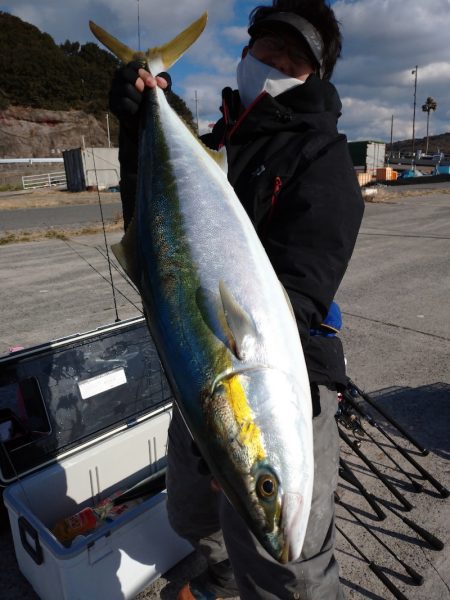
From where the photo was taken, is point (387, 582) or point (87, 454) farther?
point (87, 454)

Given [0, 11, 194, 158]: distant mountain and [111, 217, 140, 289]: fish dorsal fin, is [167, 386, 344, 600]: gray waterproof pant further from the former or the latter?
[0, 11, 194, 158]: distant mountain

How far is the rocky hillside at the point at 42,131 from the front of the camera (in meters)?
54.6

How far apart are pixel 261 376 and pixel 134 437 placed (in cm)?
149

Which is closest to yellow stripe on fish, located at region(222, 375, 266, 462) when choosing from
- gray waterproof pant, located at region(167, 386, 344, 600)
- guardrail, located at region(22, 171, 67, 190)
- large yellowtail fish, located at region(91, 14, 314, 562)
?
large yellowtail fish, located at region(91, 14, 314, 562)

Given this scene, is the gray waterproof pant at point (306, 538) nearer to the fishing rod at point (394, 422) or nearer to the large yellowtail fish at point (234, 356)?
the large yellowtail fish at point (234, 356)

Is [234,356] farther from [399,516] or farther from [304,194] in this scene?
[399,516]

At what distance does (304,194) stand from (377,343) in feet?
11.6

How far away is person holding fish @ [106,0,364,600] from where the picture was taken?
3.79 feet

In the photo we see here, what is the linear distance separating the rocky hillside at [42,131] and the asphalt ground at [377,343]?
165 feet

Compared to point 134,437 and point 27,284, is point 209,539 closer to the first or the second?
point 134,437

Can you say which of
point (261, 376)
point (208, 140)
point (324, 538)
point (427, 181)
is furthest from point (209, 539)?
point (427, 181)

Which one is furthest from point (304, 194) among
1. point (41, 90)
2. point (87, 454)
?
point (41, 90)

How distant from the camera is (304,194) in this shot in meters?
1.43

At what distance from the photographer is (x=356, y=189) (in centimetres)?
151
